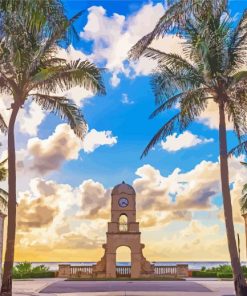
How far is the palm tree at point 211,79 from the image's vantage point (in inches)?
696

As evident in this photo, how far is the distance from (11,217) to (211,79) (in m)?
8.79

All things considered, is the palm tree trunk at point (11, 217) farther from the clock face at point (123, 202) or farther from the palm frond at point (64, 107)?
the clock face at point (123, 202)

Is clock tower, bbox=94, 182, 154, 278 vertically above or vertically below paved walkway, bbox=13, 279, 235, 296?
above

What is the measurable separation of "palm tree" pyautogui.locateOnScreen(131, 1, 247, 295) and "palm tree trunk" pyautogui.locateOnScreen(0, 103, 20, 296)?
206 inches

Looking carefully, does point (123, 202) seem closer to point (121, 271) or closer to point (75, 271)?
point (121, 271)

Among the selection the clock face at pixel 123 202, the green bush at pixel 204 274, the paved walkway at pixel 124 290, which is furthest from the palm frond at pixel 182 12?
the green bush at pixel 204 274

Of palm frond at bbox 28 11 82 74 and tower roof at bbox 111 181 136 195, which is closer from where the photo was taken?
palm frond at bbox 28 11 82 74

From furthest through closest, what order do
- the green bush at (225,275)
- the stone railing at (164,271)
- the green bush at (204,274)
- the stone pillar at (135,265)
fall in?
the green bush at (204,274) < the stone railing at (164,271) < the stone pillar at (135,265) < the green bush at (225,275)

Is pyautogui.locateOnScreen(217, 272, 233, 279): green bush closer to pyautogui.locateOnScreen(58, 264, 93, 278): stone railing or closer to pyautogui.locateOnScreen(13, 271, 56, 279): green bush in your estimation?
pyautogui.locateOnScreen(58, 264, 93, 278): stone railing

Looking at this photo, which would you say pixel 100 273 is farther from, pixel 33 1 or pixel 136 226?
pixel 33 1

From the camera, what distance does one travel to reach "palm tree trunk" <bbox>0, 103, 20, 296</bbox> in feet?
52.4

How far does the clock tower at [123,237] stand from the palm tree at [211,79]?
2542 cm

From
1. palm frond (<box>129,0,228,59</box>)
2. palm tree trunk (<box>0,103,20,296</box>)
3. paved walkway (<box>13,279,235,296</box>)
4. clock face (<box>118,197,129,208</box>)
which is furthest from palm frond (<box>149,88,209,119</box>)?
clock face (<box>118,197,129,208</box>)

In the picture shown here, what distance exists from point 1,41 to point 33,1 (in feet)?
12.0
